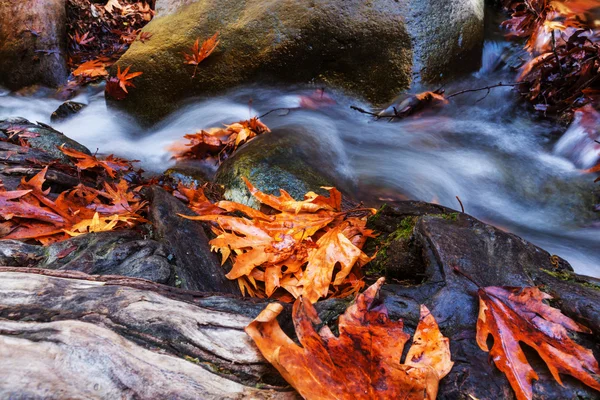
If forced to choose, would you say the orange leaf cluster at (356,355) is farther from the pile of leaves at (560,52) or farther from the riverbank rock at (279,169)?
the pile of leaves at (560,52)

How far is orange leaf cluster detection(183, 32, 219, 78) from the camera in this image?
15.4 feet

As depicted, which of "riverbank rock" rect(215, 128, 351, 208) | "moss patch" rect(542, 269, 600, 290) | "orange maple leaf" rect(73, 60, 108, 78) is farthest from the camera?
"orange maple leaf" rect(73, 60, 108, 78)

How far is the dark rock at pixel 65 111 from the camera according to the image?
543 centimetres

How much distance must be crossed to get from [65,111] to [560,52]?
6463 millimetres

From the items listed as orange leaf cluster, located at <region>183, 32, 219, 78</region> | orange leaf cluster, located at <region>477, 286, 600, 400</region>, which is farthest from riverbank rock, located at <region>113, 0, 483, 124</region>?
orange leaf cluster, located at <region>477, 286, 600, 400</region>

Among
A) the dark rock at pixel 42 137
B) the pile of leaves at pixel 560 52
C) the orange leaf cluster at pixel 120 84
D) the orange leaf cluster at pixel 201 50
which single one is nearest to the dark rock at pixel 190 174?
the dark rock at pixel 42 137

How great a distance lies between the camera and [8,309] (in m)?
1.31

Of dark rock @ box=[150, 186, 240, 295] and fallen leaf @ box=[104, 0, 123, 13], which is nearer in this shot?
dark rock @ box=[150, 186, 240, 295]

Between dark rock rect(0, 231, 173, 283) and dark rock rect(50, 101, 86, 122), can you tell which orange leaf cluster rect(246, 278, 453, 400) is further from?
dark rock rect(50, 101, 86, 122)

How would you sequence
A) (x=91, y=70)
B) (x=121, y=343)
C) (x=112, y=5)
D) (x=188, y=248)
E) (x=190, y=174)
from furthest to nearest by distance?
(x=112, y=5) → (x=91, y=70) → (x=190, y=174) → (x=188, y=248) → (x=121, y=343)

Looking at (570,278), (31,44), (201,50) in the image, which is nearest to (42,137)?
(201,50)

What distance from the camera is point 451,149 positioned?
4297 mm

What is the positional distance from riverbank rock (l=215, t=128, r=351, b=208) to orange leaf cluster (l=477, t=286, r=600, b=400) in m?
A: 1.55

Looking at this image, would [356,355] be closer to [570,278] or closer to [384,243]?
[384,243]
